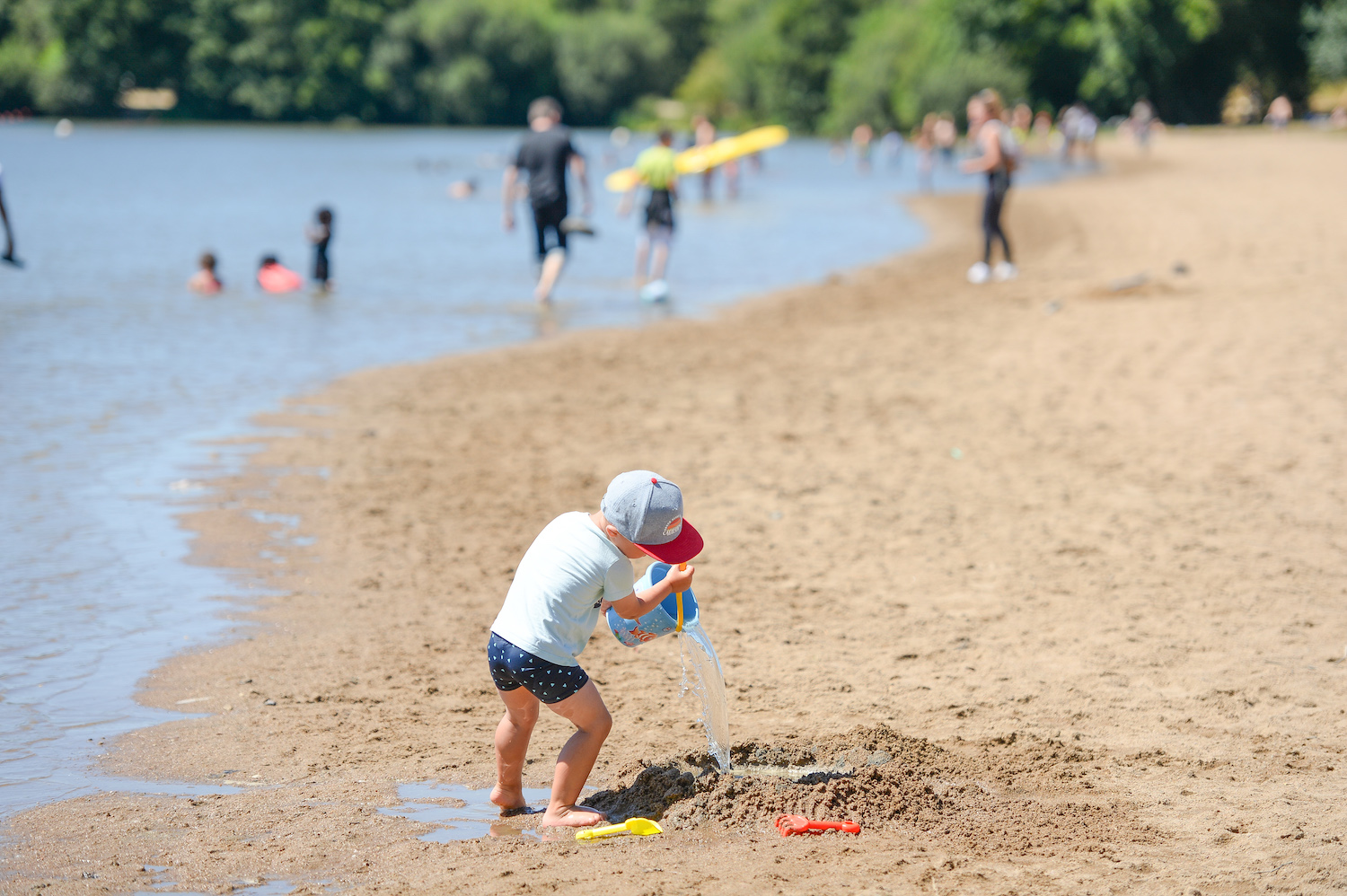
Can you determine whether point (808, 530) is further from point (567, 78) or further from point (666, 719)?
point (567, 78)

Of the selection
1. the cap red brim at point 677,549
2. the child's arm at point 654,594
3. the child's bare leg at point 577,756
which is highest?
the cap red brim at point 677,549

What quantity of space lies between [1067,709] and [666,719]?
5.17 ft

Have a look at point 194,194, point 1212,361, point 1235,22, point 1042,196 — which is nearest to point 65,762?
point 1212,361

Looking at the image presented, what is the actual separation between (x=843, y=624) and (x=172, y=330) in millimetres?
10271

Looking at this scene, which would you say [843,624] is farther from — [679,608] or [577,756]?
[577,756]

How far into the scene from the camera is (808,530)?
7238 mm

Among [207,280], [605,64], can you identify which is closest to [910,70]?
[605,64]

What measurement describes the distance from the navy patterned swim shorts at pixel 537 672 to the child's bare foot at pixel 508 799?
0.40 m

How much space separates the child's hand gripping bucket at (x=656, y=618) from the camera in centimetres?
416

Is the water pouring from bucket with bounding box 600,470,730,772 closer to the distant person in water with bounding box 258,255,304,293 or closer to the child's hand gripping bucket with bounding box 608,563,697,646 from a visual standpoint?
the child's hand gripping bucket with bounding box 608,563,697,646

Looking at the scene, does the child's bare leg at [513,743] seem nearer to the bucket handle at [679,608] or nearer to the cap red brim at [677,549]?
the bucket handle at [679,608]

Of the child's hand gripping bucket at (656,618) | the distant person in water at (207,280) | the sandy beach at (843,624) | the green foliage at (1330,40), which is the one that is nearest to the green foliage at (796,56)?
the green foliage at (1330,40)

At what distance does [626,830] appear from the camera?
13.4 feet

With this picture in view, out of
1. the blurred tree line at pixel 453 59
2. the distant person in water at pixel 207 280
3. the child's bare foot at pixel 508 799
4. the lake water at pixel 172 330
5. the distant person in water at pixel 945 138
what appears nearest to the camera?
the child's bare foot at pixel 508 799
